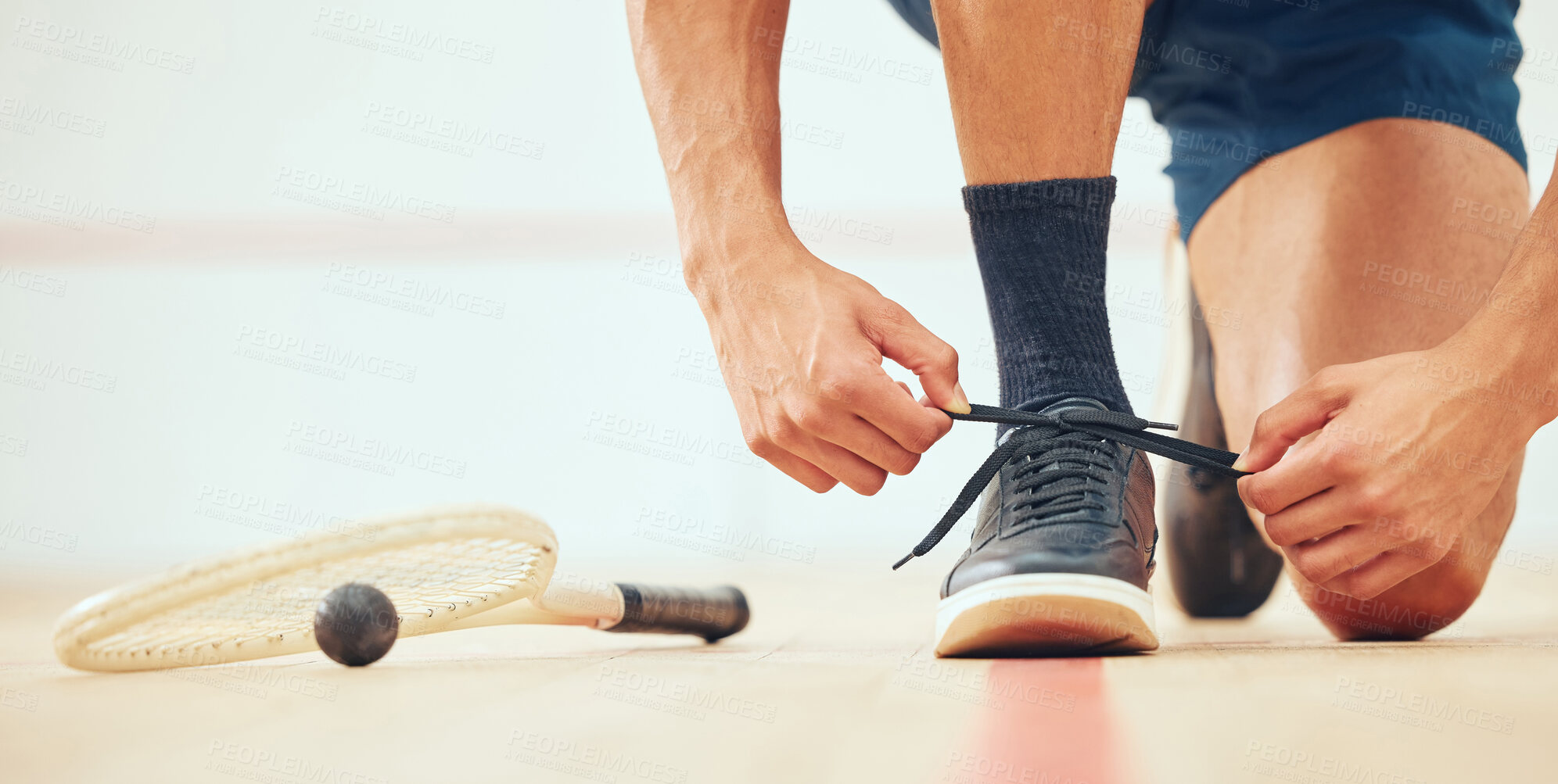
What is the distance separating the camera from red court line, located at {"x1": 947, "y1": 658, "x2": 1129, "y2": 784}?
1.02 feet

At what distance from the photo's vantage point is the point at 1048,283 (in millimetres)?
680

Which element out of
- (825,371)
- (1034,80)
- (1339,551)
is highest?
(1034,80)

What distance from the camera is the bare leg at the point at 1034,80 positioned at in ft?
2.16

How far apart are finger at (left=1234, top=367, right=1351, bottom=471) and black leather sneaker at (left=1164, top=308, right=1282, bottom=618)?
503 mm

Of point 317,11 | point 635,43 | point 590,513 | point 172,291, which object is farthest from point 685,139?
point 317,11

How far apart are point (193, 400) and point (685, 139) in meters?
2.13

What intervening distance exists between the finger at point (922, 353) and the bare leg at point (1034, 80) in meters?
0.16

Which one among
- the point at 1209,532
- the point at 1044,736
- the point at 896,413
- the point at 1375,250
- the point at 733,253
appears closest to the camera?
the point at 1044,736

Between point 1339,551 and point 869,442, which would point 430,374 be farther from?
point 1339,551

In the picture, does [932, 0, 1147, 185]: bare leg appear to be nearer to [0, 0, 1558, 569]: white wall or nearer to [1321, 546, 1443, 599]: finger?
[1321, 546, 1443, 599]: finger

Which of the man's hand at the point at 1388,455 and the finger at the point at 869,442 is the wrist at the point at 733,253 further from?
the man's hand at the point at 1388,455

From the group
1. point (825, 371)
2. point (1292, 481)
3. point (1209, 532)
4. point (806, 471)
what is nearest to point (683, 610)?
point (806, 471)

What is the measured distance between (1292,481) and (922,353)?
0.74ft

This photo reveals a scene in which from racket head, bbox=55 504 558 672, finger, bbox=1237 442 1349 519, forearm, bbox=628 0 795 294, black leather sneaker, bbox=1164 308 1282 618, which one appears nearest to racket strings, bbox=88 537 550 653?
racket head, bbox=55 504 558 672
